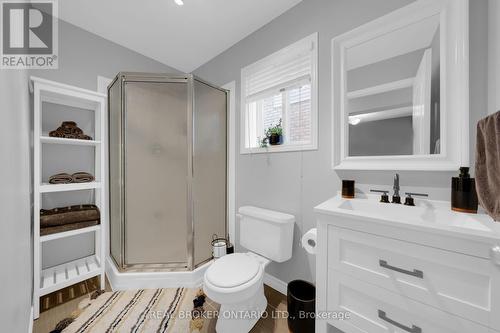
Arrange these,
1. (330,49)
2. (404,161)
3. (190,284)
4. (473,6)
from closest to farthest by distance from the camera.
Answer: (473,6)
(404,161)
(330,49)
(190,284)

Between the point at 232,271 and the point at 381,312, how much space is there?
0.84 metres

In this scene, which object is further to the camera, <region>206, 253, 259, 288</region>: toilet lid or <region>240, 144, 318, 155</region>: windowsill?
<region>240, 144, 318, 155</region>: windowsill

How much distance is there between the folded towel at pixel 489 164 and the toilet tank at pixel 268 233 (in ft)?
3.40

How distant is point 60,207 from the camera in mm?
1777

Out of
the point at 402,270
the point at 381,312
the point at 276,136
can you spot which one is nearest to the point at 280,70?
the point at 276,136

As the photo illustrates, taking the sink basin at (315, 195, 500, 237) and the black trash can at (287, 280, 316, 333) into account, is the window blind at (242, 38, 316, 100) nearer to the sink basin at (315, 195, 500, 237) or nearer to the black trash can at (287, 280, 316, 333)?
the sink basin at (315, 195, 500, 237)

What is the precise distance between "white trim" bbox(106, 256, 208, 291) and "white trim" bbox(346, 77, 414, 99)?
202 centimetres

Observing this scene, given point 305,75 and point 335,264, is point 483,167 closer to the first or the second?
point 335,264

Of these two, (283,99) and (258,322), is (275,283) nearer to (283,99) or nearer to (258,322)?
(258,322)

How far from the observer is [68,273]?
5.46 feet

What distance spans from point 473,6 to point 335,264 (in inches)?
58.2

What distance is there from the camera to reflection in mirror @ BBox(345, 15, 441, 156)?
108 cm

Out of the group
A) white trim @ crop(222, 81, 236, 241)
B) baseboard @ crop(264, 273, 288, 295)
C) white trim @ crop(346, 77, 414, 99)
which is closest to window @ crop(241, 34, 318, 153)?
white trim @ crop(222, 81, 236, 241)

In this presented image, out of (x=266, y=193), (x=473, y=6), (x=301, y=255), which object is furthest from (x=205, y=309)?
(x=473, y=6)
